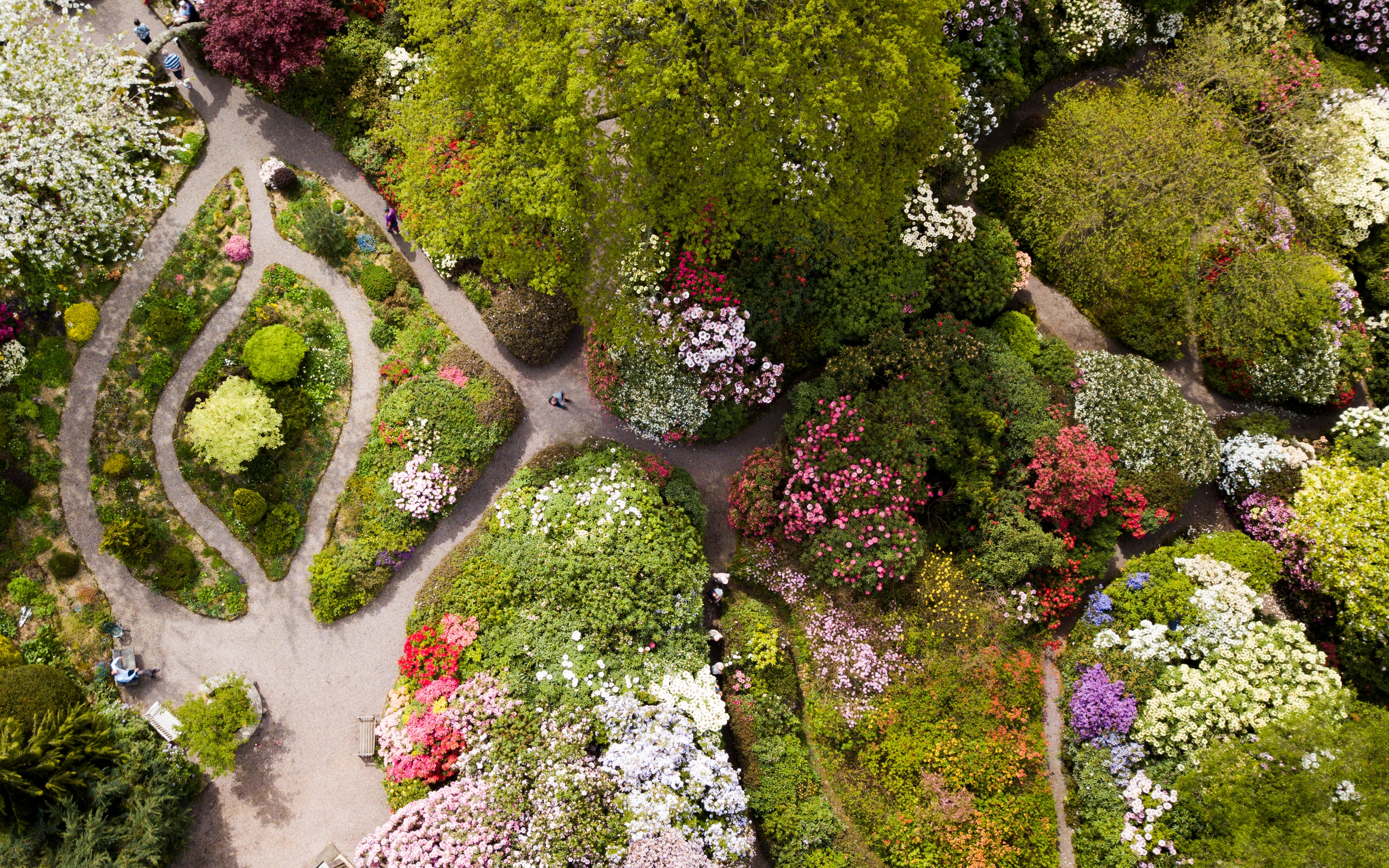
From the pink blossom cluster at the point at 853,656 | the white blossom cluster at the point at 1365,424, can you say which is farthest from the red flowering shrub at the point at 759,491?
the white blossom cluster at the point at 1365,424

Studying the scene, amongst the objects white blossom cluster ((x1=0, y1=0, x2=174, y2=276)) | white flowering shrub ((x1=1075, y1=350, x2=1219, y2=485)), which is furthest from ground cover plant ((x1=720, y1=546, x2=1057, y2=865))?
Result: white blossom cluster ((x1=0, y1=0, x2=174, y2=276))

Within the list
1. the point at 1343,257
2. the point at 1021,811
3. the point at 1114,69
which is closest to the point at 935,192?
the point at 1114,69

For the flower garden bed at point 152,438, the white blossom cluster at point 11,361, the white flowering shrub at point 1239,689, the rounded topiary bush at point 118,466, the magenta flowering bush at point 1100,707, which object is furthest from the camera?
the flower garden bed at point 152,438

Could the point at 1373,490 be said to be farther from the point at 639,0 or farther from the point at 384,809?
the point at 384,809

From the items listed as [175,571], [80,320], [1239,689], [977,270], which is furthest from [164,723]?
[1239,689]

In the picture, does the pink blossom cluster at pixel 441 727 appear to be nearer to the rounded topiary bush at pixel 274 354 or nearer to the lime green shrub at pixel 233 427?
the lime green shrub at pixel 233 427

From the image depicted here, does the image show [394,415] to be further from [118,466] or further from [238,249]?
[118,466]
